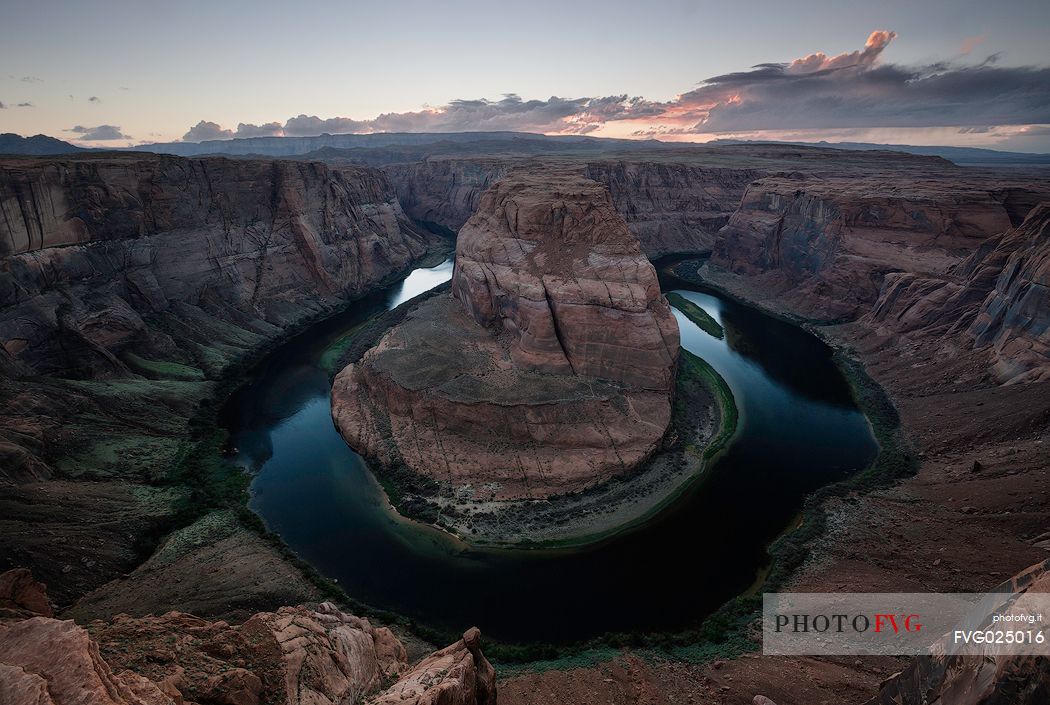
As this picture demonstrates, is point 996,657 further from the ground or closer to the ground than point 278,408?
further from the ground

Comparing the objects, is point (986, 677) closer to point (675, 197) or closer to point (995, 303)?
point (995, 303)

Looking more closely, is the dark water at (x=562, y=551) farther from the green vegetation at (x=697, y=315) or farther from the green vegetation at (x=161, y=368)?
the green vegetation at (x=697, y=315)

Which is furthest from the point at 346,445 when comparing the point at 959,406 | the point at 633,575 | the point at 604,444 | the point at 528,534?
the point at 959,406

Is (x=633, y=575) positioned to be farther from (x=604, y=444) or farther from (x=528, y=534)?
(x=604, y=444)

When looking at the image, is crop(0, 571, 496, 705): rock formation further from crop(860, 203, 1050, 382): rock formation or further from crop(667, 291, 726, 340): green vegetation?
crop(667, 291, 726, 340): green vegetation

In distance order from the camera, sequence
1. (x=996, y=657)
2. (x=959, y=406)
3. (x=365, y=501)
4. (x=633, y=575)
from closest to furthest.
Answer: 1. (x=996, y=657)
2. (x=633, y=575)
3. (x=365, y=501)
4. (x=959, y=406)

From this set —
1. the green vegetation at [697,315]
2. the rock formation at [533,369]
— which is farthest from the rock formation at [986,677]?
the green vegetation at [697,315]

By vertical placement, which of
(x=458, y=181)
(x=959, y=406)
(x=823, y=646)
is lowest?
(x=823, y=646)

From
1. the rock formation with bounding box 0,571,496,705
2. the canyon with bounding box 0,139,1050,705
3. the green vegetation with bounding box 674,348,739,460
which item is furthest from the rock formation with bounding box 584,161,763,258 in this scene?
the rock formation with bounding box 0,571,496,705
